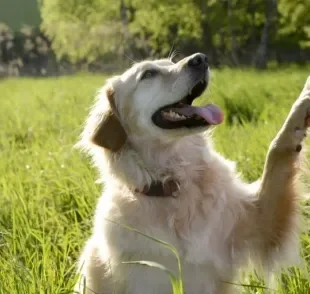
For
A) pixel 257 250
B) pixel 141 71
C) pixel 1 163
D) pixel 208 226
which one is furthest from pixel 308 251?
pixel 1 163

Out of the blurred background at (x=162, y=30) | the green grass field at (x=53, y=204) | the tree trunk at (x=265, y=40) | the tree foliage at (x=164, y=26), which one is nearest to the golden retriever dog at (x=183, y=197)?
the green grass field at (x=53, y=204)

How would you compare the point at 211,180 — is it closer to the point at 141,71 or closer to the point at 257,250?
the point at 257,250

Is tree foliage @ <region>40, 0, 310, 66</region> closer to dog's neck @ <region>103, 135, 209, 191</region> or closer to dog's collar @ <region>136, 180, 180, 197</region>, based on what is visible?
dog's neck @ <region>103, 135, 209, 191</region>

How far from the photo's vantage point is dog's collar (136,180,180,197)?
2861mm

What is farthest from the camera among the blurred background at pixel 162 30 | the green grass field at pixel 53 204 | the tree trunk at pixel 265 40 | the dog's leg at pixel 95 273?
the blurred background at pixel 162 30

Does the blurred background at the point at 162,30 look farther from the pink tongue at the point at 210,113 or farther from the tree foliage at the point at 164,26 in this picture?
the pink tongue at the point at 210,113

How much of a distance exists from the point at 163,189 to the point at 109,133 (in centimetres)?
38

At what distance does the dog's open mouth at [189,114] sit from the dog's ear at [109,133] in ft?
0.62

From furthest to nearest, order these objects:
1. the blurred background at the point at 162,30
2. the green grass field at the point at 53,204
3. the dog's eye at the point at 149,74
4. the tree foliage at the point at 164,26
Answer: the tree foliage at the point at 164,26
the blurred background at the point at 162,30
the dog's eye at the point at 149,74
the green grass field at the point at 53,204

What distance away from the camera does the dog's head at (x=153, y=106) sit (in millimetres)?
2916

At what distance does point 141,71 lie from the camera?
322 centimetres

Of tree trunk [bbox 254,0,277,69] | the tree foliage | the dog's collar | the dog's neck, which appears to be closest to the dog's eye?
the dog's neck

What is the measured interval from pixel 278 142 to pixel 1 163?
9.35ft

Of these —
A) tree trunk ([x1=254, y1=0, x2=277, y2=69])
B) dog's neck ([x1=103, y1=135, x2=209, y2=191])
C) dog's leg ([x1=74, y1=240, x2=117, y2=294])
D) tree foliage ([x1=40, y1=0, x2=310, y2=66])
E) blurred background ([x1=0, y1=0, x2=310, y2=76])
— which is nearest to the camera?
dog's leg ([x1=74, y1=240, x2=117, y2=294])
